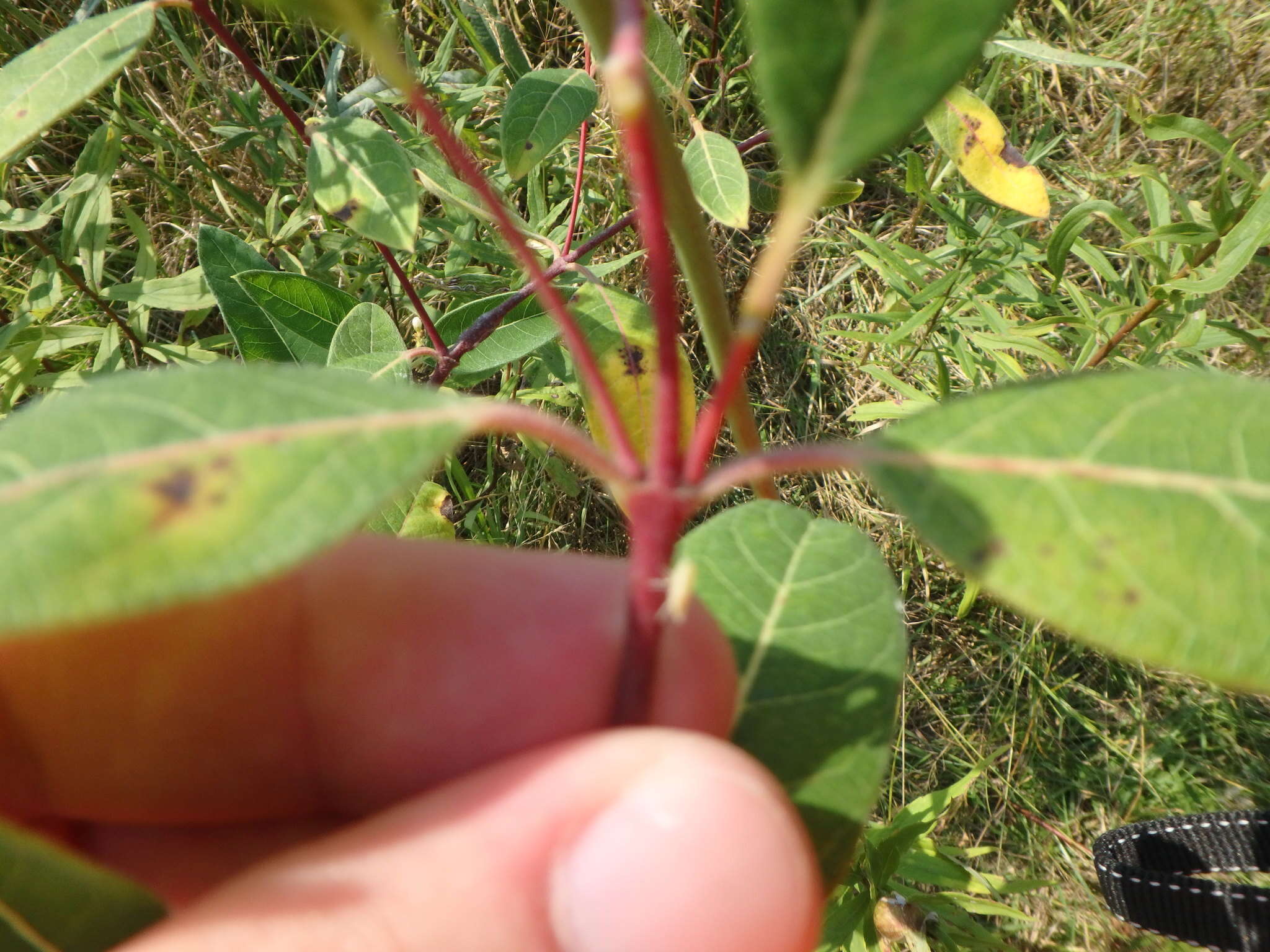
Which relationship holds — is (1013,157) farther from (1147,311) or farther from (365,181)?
(365,181)

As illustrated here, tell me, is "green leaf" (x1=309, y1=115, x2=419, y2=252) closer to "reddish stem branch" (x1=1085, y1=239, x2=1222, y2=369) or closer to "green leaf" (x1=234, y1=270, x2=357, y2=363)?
"green leaf" (x1=234, y1=270, x2=357, y2=363)

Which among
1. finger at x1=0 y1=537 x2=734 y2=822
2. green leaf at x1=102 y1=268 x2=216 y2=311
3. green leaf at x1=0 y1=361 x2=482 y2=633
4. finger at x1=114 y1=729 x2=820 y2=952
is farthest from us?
green leaf at x1=102 y1=268 x2=216 y2=311

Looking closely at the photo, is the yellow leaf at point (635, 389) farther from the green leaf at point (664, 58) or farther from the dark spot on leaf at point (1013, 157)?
the dark spot on leaf at point (1013, 157)

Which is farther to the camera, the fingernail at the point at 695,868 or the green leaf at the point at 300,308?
the green leaf at the point at 300,308

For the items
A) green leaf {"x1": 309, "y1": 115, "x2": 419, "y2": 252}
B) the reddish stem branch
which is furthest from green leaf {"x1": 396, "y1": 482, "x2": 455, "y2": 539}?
the reddish stem branch

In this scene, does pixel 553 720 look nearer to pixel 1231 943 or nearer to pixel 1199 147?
pixel 1231 943

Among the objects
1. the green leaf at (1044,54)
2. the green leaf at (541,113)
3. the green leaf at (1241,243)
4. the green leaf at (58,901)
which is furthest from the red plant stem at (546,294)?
the green leaf at (1044,54)
